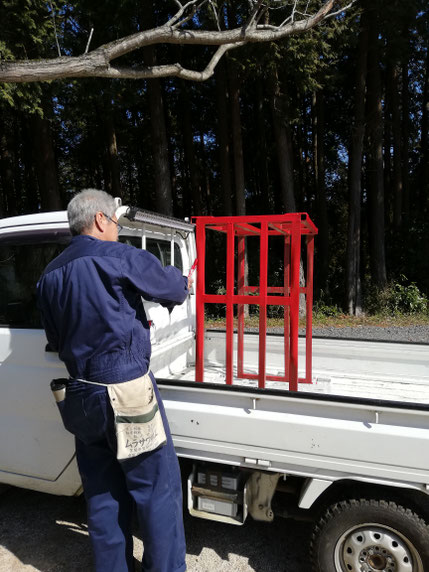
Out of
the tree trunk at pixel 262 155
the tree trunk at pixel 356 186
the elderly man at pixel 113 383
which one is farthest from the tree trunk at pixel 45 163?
the elderly man at pixel 113 383

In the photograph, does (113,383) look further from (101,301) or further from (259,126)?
(259,126)

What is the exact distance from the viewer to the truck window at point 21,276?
2848 mm

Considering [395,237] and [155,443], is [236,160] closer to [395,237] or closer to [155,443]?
[395,237]

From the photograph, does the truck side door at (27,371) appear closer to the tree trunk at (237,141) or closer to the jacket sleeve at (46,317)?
the jacket sleeve at (46,317)

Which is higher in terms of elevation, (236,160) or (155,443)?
(236,160)

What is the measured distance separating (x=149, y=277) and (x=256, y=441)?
1.05m

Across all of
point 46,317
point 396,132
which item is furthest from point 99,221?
point 396,132

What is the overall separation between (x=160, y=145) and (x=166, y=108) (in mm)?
8777

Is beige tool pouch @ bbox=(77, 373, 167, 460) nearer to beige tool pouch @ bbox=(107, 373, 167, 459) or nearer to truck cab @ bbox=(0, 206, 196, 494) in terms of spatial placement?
beige tool pouch @ bbox=(107, 373, 167, 459)

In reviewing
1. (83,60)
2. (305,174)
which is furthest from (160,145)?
(305,174)

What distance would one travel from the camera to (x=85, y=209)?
216 centimetres

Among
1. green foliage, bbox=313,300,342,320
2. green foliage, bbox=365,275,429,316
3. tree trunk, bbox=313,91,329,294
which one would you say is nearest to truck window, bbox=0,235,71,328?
green foliage, bbox=313,300,342,320

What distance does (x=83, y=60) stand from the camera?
19.0ft

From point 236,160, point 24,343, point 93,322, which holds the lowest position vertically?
point 24,343
